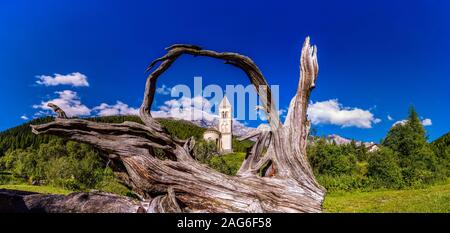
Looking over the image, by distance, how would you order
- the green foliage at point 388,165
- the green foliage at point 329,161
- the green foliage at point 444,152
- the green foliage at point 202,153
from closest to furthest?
the green foliage at point 388,165 < the green foliage at point 202,153 < the green foliage at point 329,161 < the green foliage at point 444,152

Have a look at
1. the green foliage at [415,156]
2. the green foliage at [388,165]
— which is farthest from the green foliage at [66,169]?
the green foliage at [415,156]

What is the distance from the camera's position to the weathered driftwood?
6418mm

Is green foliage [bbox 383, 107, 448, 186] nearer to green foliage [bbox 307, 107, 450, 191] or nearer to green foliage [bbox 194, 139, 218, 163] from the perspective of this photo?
green foliage [bbox 307, 107, 450, 191]

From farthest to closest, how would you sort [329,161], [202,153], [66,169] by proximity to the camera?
[202,153] < [329,161] < [66,169]

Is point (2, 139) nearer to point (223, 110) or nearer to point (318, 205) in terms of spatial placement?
point (318, 205)

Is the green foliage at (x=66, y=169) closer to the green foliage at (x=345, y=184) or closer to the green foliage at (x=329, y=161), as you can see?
the green foliage at (x=345, y=184)

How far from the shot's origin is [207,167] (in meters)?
7.01

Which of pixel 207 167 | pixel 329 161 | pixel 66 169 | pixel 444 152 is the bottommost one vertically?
pixel 207 167

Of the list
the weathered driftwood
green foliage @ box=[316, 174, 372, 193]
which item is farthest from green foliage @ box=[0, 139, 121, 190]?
green foliage @ box=[316, 174, 372, 193]

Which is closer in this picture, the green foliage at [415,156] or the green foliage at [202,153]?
the green foliage at [415,156]

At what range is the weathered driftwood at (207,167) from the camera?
21.1 feet

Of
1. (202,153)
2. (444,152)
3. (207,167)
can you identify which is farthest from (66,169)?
(444,152)

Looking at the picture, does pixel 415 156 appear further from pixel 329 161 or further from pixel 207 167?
pixel 207 167

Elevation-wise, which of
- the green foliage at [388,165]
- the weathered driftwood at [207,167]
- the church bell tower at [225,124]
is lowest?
the weathered driftwood at [207,167]
